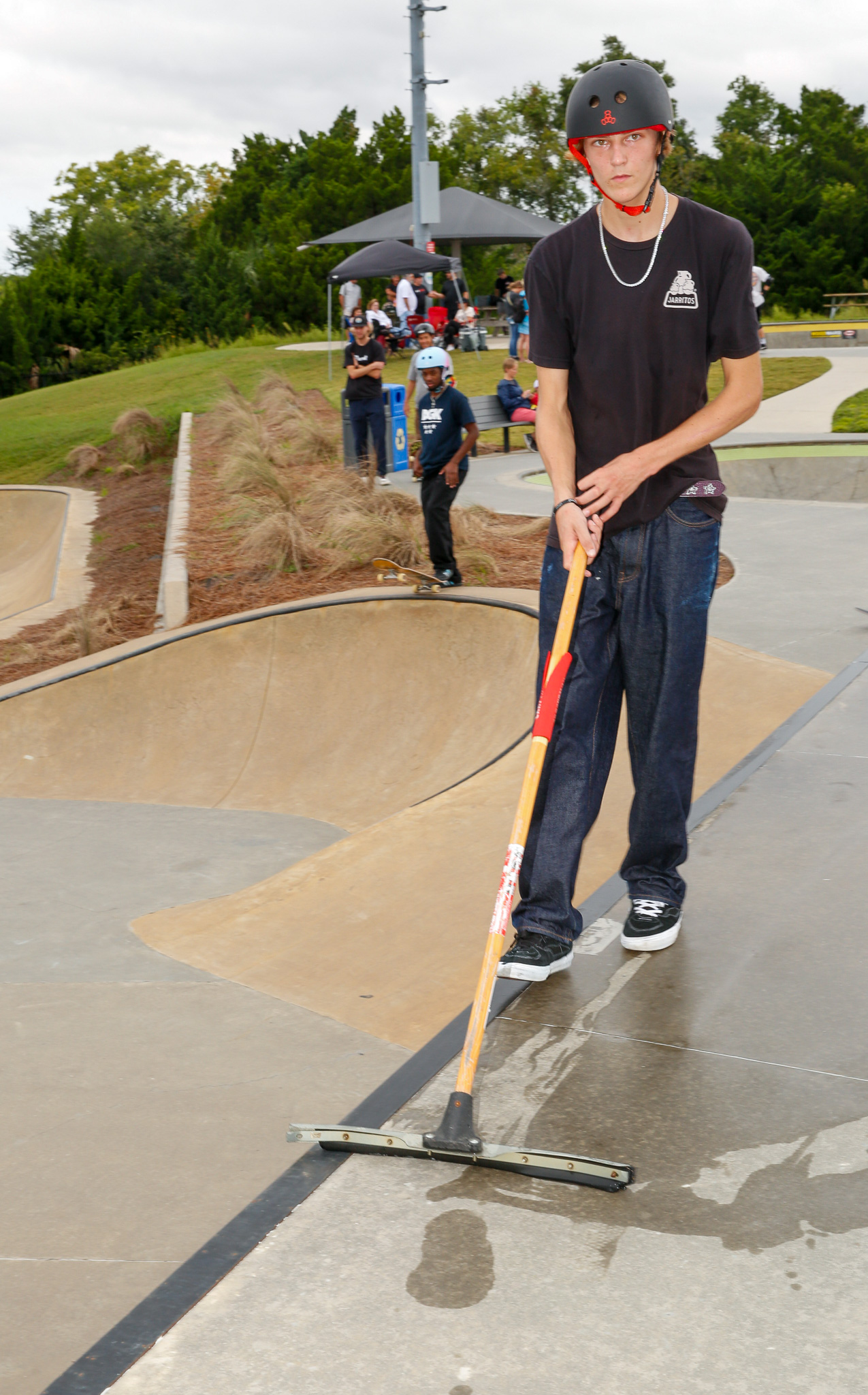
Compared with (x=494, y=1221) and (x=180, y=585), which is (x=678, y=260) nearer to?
(x=494, y=1221)

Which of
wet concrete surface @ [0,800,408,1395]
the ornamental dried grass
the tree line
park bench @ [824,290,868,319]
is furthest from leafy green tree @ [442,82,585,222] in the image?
wet concrete surface @ [0,800,408,1395]

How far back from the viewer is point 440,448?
8.95 m

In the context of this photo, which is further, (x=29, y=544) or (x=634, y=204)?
(x=29, y=544)

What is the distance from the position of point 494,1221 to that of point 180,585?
924cm

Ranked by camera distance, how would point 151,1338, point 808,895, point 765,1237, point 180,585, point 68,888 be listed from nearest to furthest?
1. point 151,1338
2. point 765,1237
3. point 808,895
4. point 68,888
5. point 180,585

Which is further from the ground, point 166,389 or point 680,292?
point 680,292

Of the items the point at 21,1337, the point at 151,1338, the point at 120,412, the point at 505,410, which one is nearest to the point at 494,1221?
the point at 151,1338

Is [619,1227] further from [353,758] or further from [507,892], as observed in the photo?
[353,758]

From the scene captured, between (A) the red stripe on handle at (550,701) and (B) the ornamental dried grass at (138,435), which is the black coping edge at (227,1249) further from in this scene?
(B) the ornamental dried grass at (138,435)

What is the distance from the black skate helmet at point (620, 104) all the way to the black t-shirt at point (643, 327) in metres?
0.14

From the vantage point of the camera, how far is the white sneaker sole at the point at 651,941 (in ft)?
10.7

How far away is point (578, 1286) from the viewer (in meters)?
2.00

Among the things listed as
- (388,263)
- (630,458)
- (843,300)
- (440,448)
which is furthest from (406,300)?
(630,458)

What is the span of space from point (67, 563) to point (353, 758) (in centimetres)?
874
